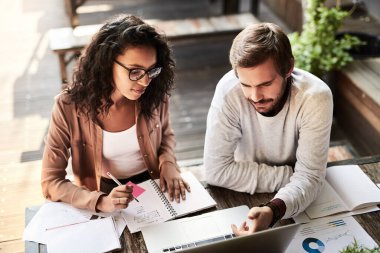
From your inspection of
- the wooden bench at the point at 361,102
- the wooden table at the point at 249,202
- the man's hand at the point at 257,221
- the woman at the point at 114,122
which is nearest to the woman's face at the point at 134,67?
the woman at the point at 114,122

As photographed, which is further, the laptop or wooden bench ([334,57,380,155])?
wooden bench ([334,57,380,155])

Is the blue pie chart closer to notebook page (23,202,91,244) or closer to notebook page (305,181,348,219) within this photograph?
notebook page (305,181,348,219)

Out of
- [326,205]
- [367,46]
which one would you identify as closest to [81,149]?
[326,205]

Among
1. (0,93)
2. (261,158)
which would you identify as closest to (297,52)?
(261,158)

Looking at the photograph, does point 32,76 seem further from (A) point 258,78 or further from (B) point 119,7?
(A) point 258,78

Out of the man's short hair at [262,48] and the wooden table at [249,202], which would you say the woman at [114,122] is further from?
the man's short hair at [262,48]

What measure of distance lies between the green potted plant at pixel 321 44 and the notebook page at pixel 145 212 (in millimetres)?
1858

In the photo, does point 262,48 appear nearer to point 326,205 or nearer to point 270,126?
point 270,126

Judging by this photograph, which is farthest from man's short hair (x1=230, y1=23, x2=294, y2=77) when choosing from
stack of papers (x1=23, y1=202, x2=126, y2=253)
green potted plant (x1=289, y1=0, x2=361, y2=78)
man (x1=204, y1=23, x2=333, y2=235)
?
green potted plant (x1=289, y1=0, x2=361, y2=78)

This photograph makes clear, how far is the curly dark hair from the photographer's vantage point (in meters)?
1.65

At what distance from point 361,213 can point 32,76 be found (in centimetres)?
322

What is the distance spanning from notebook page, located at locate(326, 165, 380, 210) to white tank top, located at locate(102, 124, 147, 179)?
75cm

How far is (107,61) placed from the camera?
1.68 m

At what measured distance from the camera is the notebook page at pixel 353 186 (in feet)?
5.27
